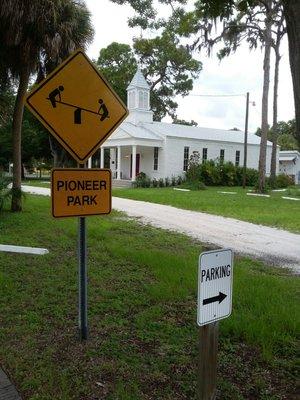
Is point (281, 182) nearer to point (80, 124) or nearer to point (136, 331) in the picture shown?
point (136, 331)

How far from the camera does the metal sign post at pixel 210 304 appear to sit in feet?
9.34

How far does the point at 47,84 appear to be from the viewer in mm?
4012

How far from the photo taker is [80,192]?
13.7 feet

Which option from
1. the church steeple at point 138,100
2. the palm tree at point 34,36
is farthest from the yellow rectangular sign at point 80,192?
the church steeple at point 138,100

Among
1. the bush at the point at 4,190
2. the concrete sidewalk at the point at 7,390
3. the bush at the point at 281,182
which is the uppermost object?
the bush at the point at 4,190

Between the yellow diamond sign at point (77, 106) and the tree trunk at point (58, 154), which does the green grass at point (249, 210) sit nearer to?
the yellow diamond sign at point (77, 106)

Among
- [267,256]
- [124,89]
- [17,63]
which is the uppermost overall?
[124,89]

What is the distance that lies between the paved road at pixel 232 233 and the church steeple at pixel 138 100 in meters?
20.3

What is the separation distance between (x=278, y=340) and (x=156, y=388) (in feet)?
4.75

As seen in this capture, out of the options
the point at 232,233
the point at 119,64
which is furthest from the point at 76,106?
the point at 119,64

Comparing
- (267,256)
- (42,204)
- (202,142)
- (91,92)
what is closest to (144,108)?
(202,142)

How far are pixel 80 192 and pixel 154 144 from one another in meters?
30.1

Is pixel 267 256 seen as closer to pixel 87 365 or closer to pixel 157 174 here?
pixel 87 365

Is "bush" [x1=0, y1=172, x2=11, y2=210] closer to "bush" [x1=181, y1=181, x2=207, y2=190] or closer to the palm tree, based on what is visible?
the palm tree
